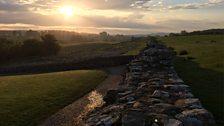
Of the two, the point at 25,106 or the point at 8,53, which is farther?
the point at 8,53

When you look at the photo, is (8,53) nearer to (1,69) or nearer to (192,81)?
(1,69)

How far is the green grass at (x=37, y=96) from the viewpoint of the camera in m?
25.9

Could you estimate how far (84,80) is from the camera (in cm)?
4491

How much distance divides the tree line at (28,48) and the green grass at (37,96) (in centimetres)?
4178

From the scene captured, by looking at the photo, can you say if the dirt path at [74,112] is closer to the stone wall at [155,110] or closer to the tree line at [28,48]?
the stone wall at [155,110]

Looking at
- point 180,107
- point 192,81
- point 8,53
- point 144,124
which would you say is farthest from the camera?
point 8,53

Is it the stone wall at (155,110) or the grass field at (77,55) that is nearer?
the stone wall at (155,110)

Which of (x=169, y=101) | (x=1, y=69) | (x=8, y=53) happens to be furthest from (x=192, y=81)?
(x=8, y=53)

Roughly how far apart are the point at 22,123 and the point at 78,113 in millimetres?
4463

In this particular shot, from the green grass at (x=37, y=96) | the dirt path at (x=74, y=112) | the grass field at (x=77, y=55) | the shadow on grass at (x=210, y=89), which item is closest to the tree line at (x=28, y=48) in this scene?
the grass field at (x=77, y=55)

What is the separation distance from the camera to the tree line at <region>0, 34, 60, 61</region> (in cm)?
8406

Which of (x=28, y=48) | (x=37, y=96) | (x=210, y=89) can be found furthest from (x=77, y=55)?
(x=210, y=89)

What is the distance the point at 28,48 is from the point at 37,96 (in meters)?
58.9

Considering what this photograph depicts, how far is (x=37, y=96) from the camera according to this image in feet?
107
